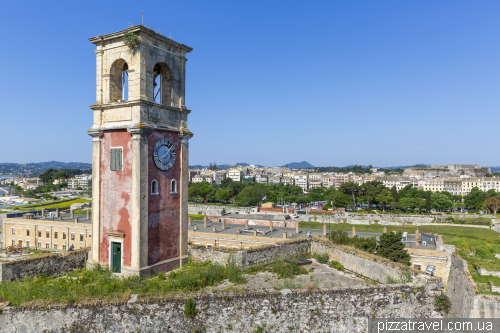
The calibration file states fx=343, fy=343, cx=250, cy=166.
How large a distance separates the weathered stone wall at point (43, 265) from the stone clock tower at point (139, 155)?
0.97 metres

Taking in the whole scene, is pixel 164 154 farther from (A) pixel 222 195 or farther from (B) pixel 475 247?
(A) pixel 222 195

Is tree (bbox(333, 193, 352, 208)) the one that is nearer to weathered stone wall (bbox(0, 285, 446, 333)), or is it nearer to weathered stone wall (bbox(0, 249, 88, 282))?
weathered stone wall (bbox(0, 249, 88, 282))

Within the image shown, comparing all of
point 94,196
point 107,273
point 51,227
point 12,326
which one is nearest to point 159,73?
point 94,196

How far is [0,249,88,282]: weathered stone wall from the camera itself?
12961 mm

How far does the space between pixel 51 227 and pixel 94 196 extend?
35.7 meters

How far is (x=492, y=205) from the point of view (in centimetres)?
8719

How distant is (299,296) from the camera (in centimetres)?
1020

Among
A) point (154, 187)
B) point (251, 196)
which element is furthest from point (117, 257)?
point (251, 196)

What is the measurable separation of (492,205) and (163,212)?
97.4 meters

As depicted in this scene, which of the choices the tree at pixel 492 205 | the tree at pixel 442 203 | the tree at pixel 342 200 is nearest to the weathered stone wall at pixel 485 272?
the tree at pixel 342 200

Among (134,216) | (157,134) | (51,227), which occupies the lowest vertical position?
(51,227)

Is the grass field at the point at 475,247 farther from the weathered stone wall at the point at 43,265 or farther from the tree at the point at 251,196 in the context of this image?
the tree at the point at 251,196

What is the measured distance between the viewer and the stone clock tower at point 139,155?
14.5 meters

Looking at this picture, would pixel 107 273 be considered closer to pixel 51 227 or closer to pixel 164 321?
pixel 164 321
